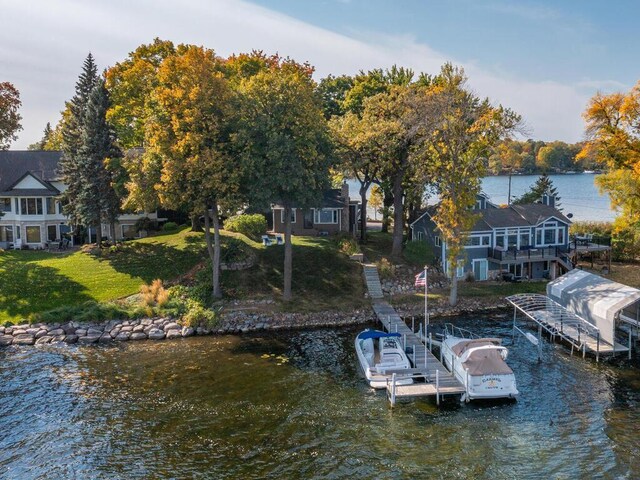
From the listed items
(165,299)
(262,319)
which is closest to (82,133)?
(165,299)

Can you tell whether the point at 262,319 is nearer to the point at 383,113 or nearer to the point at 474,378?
the point at 474,378

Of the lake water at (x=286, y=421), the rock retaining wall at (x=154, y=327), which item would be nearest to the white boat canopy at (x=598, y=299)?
the lake water at (x=286, y=421)

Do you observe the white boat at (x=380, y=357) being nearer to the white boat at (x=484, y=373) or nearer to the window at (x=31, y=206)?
the white boat at (x=484, y=373)

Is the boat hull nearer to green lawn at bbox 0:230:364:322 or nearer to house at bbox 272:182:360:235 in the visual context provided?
green lawn at bbox 0:230:364:322

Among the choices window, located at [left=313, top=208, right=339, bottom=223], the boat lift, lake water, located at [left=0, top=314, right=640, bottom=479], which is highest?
window, located at [left=313, top=208, right=339, bottom=223]

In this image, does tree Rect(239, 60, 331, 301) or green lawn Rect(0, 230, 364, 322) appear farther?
green lawn Rect(0, 230, 364, 322)

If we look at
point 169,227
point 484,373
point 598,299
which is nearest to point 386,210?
point 169,227

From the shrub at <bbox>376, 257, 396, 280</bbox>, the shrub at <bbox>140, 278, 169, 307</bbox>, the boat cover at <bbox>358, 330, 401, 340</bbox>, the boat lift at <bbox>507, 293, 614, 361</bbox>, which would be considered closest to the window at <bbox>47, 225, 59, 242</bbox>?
the shrub at <bbox>140, 278, 169, 307</bbox>
